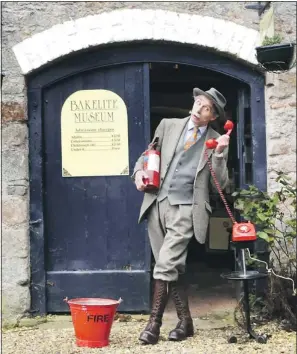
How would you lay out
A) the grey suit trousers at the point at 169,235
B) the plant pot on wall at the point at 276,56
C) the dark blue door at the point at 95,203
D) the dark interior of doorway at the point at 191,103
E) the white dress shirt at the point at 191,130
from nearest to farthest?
the grey suit trousers at the point at 169,235 → the white dress shirt at the point at 191,130 → the plant pot on wall at the point at 276,56 → the dark blue door at the point at 95,203 → the dark interior of doorway at the point at 191,103

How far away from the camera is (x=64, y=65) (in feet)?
18.3

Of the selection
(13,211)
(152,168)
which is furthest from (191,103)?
(152,168)

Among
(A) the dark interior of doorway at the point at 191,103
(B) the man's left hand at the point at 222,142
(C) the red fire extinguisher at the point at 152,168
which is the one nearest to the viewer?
(B) the man's left hand at the point at 222,142

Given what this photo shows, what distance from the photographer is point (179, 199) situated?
4688 millimetres

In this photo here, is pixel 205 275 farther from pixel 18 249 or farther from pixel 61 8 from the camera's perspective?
pixel 61 8

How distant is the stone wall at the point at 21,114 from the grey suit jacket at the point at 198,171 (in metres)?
0.93

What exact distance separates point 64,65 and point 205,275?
3109mm

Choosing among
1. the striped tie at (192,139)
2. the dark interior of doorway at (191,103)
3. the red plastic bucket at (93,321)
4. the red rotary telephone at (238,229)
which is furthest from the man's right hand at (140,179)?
the dark interior of doorway at (191,103)

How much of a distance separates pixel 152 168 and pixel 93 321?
117 centimetres

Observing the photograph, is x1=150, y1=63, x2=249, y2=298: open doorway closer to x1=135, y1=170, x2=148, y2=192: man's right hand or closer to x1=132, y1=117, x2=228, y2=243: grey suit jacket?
x1=132, y1=117, x2=228, y2=243: grey suit jacket

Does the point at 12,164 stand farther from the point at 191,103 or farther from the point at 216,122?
the point at 191,103

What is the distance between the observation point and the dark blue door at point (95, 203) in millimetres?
5582

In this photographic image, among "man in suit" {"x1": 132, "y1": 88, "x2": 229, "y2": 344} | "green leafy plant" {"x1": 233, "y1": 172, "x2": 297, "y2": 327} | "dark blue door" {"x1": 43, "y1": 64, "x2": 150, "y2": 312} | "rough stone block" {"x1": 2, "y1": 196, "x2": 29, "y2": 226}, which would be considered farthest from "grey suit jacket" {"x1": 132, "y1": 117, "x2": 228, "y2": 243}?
"rough stone block" {"x1": 2, "y1": 196, "x2": 29, "y2": 226}

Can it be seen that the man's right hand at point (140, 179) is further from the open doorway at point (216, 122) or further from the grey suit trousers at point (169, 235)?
the open doorway at point (216, 122)
